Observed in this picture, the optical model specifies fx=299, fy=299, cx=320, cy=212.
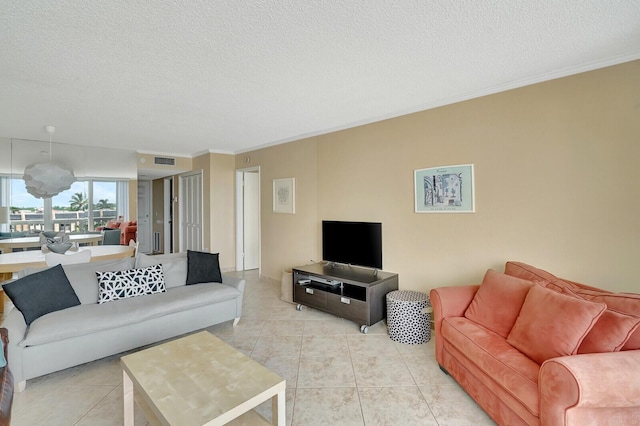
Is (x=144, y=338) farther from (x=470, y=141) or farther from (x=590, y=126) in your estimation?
(x=590, y=126)

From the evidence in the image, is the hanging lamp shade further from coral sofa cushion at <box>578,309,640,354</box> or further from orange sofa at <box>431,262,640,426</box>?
coral sofa cushion at <box>578,309,640,354</box>

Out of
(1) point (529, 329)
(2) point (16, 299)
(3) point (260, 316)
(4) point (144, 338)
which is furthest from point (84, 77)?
(1) point (529, 329)

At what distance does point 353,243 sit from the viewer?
378 cm

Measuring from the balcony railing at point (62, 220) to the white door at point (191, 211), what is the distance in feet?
4.64

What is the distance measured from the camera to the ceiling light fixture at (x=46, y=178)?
4.34m

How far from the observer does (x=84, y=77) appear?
248 cm

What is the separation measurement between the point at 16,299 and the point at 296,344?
2300 millimetres

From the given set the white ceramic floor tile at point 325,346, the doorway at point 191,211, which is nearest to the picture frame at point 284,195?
the doorway at point 191,211

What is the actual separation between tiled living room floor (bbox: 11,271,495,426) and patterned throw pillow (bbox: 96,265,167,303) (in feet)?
1.87

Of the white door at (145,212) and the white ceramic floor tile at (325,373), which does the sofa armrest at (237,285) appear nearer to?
the white ceramic floor tile at (325,373)

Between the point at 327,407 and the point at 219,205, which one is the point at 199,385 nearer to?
the point at 327,407

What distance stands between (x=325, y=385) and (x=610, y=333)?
5.75 ft

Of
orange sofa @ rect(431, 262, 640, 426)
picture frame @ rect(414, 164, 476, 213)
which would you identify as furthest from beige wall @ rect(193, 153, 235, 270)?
orange sofa @ rect(431, 262, 640, 426)

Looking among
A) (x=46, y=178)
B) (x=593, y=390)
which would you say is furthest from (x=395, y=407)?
(x=46, y=178)
